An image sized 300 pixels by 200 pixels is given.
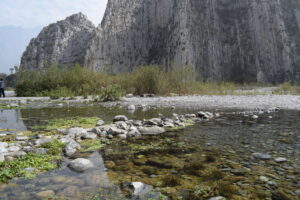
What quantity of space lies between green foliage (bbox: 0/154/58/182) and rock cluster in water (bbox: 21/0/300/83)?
48.4 m

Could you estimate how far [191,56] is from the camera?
54031mm

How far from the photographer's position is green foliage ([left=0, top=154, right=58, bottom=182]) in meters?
3.99

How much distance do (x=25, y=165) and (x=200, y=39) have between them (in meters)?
56.2

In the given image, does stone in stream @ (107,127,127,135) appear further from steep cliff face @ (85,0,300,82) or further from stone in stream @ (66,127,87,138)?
steep cliff face @ (85,0,300,82)

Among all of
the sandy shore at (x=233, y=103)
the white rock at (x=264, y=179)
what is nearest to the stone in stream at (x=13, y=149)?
the white rock at (x=264, y=179)

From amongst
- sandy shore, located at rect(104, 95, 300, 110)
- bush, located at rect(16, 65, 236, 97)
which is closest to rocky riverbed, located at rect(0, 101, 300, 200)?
sandy shore, located at rect(104, 95, 300, 110)

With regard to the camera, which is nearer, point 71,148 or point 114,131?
point 71,148

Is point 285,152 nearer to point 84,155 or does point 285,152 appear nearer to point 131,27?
point 84,155

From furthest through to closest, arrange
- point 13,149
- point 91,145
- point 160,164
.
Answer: point 91,145 < point 13,149 < point 160,164

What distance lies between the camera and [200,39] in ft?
186

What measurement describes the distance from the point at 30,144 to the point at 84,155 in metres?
1.57

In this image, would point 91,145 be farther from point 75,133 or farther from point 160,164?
point 160,164

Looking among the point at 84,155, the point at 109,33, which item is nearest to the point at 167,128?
the point at 84,155

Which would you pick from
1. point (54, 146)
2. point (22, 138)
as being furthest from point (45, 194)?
point (22, 138)
